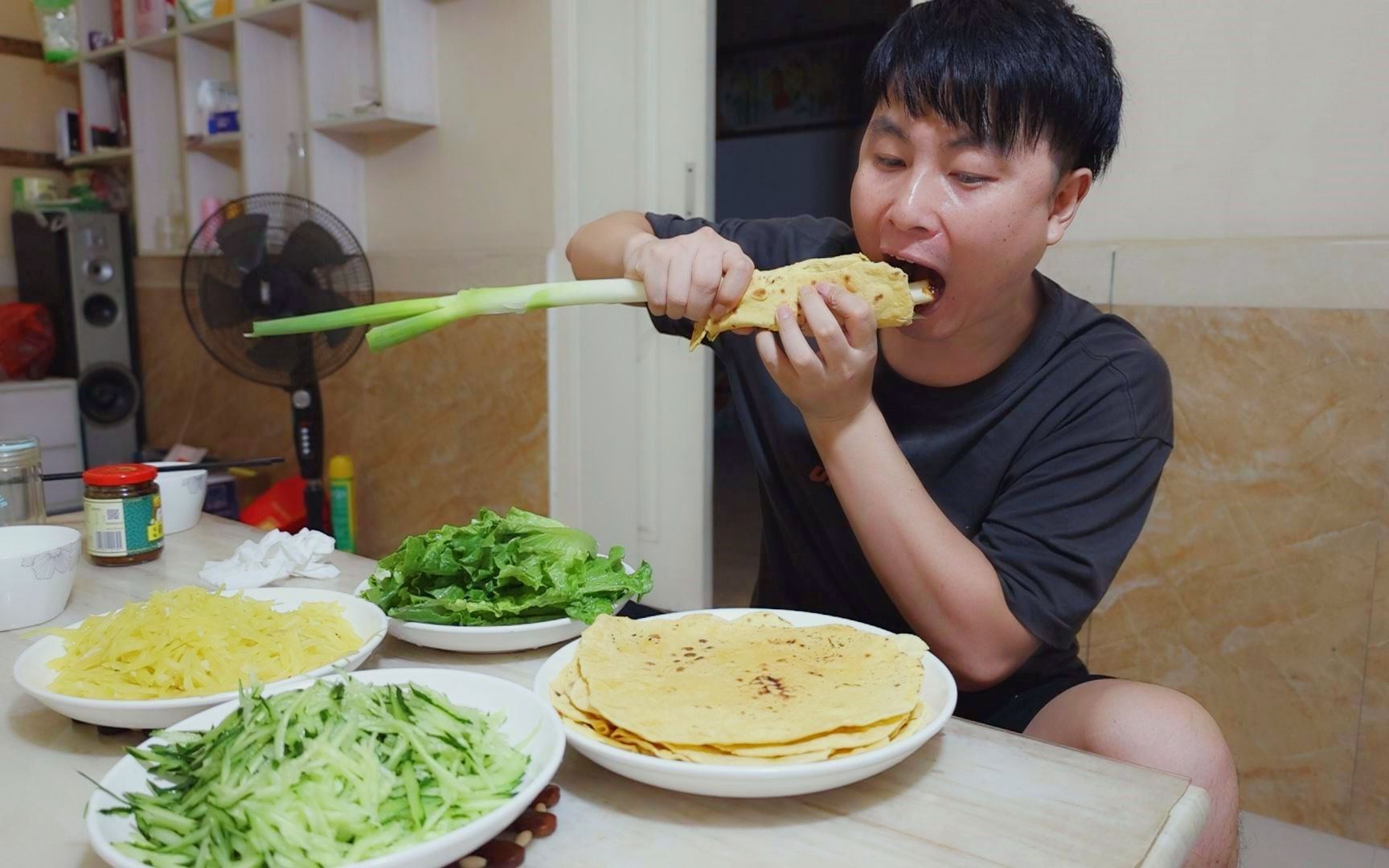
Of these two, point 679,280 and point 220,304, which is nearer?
point 679,280

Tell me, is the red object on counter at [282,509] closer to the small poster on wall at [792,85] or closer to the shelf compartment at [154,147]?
the shelf compartment at [154,147]

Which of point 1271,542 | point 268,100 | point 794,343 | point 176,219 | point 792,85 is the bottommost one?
point 1271,542

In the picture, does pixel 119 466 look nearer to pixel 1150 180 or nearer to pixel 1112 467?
pixel 1112 467

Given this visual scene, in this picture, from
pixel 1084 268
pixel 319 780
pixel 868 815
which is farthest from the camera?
pixel 1084 268

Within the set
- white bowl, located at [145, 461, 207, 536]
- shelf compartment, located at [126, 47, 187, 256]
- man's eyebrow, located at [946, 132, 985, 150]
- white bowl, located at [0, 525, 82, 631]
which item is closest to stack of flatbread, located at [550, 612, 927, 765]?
man's eyebrow, located at [946, 132, 985, 150]

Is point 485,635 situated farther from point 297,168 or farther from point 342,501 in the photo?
point 297,168

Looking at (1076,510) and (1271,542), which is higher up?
(1076,510)

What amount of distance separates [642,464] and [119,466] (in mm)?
1690

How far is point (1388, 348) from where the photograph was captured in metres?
1.82

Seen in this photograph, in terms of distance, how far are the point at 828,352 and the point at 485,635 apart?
51 cm

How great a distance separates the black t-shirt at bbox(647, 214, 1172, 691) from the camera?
1.19 metres

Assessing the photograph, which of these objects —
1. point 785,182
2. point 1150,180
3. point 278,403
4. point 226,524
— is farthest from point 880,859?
point 785,182

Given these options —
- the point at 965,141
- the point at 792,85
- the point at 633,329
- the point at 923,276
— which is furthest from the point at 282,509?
the point at 792,85

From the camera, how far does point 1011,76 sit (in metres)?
1.20
